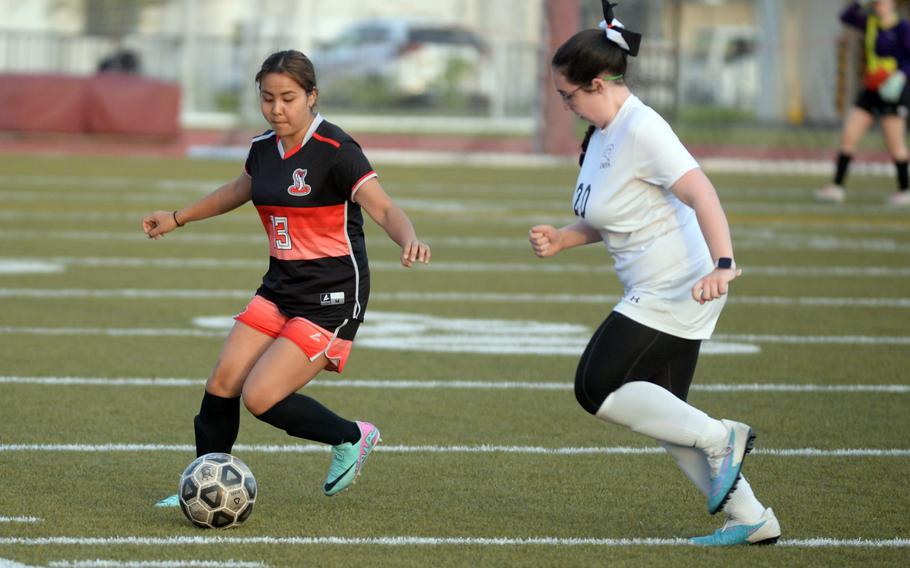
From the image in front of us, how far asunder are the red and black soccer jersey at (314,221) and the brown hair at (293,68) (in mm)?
175

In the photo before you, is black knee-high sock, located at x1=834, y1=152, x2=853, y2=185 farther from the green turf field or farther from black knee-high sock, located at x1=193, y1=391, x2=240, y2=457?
black knee-high sock, located at x1=193, y1=391, x2=240, y2=457

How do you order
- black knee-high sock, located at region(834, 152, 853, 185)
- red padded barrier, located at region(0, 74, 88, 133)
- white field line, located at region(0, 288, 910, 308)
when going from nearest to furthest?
1. white field line, located at region(0, 288, 910, 308)
2. black knee-high sock, located at region(834, 152, 853, 185)
3. red padded barrier, located at region(0, 74, 88, 133)

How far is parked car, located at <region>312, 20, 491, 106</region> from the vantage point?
3275 cm

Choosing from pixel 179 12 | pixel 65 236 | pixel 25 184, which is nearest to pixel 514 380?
pixel 65 236

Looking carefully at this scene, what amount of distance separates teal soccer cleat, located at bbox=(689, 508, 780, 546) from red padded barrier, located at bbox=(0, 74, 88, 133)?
20.7 meters

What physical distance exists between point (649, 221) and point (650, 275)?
0.60ft

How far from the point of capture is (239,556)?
190 inches

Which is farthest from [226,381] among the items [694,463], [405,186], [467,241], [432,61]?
[432,61]

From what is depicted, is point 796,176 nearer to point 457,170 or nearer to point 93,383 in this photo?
point 457,170

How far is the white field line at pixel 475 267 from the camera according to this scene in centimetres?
1235

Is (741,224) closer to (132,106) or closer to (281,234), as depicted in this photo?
(281,234)

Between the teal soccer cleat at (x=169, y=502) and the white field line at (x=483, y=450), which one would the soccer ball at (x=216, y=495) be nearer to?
the teal soccer cleat at (x=169, y=502)

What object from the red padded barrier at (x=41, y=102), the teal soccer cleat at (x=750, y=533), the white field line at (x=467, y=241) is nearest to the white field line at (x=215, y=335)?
the teal soccer cleat at (x=750, y=533)

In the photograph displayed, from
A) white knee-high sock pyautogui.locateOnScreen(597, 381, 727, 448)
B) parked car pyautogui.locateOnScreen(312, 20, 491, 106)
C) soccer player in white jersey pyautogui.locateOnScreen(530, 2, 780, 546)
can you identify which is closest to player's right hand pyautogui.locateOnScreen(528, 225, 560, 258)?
soccer player in white jersey pyautogui.locateOnScreen(530, 2, 780, 546)
